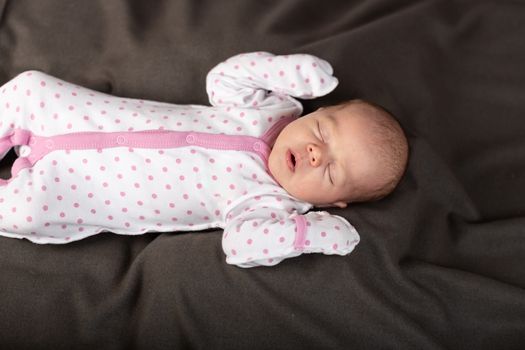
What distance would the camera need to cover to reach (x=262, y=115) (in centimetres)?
166

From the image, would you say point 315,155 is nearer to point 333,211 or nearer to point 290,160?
point 290,160

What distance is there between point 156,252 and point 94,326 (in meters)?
0.23

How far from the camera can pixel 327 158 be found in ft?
4.92

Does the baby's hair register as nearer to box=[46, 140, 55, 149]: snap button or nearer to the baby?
the baby

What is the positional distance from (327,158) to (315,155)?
43 mm

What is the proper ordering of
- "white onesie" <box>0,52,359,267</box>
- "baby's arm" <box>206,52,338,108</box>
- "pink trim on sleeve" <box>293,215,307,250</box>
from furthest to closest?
"baby's arm" <box>206,52,338,108</box> → "white onesie" <box>0,52,359,267</box> → "pink trim on sleeve" <box>293,215,307,250</box>

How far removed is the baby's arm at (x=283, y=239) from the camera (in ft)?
4.59

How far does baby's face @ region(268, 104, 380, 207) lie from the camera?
148 centimetres

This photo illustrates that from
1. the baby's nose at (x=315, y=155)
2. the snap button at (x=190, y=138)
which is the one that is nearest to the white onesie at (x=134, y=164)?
the snap button at (x=190, y=138)

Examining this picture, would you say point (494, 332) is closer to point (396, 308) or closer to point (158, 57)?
point (396, 308)

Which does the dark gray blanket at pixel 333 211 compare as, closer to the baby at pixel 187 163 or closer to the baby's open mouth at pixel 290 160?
the baby at pixel 187 163

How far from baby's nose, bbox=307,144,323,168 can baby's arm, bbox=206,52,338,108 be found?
220mm

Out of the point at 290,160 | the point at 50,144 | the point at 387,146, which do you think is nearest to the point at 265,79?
the point at 290,160

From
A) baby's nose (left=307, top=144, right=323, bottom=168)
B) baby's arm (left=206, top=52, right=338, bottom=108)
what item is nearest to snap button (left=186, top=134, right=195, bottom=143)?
baby's arm (left=206, top=52, right=338, bottom=108)
